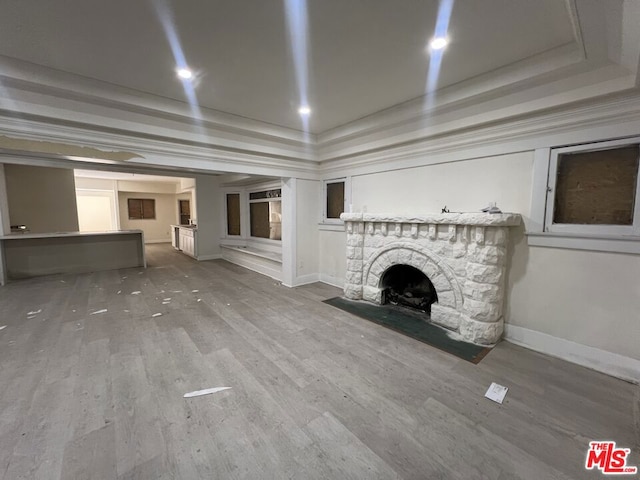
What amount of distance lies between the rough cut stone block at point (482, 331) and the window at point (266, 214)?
4.22 m

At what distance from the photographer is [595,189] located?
7.37 ft

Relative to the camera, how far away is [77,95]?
7.91 feet

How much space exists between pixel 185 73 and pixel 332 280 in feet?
12.0

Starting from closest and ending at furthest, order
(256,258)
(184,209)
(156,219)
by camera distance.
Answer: (256,258) < (156,219) < (184,209)

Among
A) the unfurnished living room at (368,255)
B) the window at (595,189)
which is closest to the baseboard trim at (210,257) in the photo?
the unfurnished living room at (368,255)

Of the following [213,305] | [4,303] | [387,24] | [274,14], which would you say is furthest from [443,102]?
[4,303]

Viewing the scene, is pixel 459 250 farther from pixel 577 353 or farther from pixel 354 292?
pixel 354 292

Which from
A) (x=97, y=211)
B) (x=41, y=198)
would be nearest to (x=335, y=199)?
(x=41, y=198)

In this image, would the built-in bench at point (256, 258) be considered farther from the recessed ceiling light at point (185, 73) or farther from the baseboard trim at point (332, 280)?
the recessed ceiling light at point (185, 73)

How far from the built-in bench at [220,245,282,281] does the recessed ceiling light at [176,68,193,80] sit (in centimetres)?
342

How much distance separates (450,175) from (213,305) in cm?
363

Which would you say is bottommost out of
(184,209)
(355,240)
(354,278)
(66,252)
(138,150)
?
(354,278)

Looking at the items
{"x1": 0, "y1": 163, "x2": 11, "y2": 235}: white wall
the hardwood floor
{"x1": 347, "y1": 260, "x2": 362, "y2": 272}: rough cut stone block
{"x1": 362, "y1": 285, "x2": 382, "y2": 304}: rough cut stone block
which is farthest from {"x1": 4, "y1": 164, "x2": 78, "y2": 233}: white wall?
{"x1": 362, "y1": 285, "x2": 382, "y2": 304}: rough cut stone block

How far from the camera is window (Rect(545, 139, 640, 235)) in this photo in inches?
82.0
